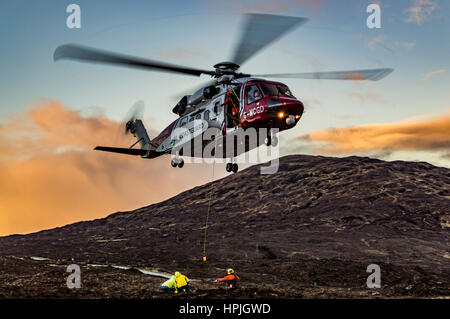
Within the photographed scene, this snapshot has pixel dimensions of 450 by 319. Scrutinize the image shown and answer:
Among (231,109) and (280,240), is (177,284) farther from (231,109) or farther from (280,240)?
(280,240)

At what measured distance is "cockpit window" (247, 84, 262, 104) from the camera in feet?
59.0

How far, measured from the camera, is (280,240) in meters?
62.2

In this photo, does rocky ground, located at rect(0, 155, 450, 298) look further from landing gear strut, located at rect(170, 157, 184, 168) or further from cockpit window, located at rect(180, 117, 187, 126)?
cockpit window, located at rect(180, 117, 187, 126)

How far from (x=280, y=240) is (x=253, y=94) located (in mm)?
46545

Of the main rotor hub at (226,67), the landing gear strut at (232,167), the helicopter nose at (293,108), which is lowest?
the landing gear strut at (232,167)

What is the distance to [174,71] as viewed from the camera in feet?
58.8

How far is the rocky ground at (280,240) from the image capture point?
80.1 ft

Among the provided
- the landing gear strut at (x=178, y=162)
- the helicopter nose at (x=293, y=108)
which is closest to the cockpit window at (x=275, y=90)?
the helicopter nose at (x=293, y=108)

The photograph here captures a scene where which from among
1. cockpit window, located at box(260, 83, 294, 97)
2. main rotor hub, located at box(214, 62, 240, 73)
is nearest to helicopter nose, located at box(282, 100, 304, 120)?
cockpit window, located at box(260, 83, 294, 97)

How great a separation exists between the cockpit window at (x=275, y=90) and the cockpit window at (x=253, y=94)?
25 centimetres

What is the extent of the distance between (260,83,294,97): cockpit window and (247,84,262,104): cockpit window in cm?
25

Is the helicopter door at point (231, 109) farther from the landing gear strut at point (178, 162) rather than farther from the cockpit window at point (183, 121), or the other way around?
the landing gear strut at point (178, 162)

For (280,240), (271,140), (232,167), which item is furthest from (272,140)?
(280,240)
